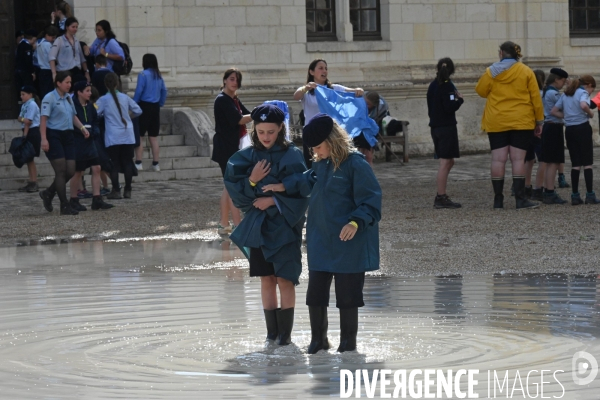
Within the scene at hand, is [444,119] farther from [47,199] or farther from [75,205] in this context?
[47,199]

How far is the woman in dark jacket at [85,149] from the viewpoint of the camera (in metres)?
14.2

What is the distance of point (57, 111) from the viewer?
13.5 metres

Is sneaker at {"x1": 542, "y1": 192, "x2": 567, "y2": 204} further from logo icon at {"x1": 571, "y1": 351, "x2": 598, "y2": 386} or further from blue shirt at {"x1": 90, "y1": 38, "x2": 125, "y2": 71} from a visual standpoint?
logo icon at {"x1": 571, "y1": 351, "x2": 598, "y2": 386}

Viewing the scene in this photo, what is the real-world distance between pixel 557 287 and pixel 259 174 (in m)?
2.81

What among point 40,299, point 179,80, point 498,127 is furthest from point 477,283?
point 179,80

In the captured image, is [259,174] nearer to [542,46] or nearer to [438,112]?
[438,112]

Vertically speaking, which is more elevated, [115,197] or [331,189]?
[331,189]

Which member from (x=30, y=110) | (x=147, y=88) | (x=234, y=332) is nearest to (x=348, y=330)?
(x=234, y=332)

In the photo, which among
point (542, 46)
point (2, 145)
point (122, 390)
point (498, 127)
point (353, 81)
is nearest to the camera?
point (122, 390)

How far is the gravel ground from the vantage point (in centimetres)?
955

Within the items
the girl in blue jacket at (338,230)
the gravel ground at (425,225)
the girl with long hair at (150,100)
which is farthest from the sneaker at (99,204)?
the girl in blue jacket at (338,230)

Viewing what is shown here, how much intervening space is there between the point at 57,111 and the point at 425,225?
4570 mm

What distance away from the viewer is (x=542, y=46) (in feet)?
74.7

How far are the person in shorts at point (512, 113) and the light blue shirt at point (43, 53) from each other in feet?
23.9
